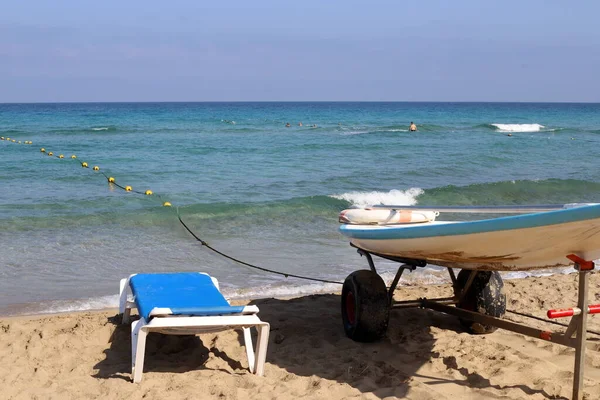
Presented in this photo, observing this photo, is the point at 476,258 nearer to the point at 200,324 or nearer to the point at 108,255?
the point at 200,324

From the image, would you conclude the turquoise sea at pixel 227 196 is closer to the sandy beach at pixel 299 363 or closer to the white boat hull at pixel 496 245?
the sandy beach at pixel 299 363

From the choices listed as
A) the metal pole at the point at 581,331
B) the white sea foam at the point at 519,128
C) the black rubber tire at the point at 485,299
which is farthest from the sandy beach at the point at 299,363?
the white sea foam at the point at 519,128

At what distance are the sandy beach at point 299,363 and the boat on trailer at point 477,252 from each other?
0.85 ft

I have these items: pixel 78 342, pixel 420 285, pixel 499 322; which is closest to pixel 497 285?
pixel 499 322

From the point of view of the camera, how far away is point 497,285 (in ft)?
20.3

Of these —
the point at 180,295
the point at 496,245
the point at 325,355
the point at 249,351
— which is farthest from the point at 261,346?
the point at 496,245

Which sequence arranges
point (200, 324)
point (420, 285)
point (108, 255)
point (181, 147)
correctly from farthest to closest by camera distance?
point (181, 147) → point (108, 255) → point (420, 285) → point (200, 324)

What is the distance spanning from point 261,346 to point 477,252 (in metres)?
1.61

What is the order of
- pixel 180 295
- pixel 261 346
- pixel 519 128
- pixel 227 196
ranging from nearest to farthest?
pixel 261 346 < pixel 180 295 < pixel 227 196 < pixel 519 128

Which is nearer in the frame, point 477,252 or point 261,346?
point 477,252

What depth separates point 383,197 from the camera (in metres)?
15.8

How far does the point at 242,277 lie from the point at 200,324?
13.1ft

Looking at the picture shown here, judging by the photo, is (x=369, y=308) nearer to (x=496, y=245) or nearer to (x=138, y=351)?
(x=496, y=245)

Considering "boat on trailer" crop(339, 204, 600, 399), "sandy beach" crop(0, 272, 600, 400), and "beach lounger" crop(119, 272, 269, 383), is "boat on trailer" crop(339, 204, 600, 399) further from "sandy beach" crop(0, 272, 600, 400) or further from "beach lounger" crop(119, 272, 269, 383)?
"beach lounger" crop(119, 272, 269, 383)
